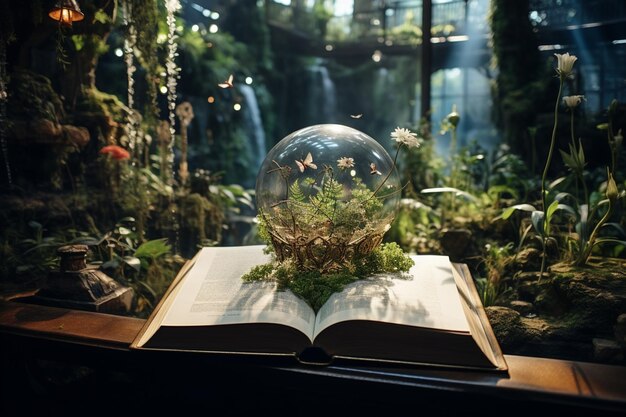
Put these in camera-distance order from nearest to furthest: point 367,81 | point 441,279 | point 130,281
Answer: point 441,279 → point 130,281 → point 367,81

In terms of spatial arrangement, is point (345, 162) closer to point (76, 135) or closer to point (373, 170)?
point (373, 170)

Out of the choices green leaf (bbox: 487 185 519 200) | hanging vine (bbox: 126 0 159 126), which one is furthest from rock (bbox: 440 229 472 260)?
hanging vine (bbox: 126 0 159 126)

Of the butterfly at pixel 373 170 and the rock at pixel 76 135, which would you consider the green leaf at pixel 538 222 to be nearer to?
the butterfly at pixel 373 170

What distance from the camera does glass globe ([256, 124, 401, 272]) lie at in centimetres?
178

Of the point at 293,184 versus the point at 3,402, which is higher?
the point at 293,184

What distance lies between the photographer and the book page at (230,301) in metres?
1.44

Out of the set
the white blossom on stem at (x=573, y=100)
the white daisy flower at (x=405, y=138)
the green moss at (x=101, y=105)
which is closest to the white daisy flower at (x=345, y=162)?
the white daisy flower at (x=405, y=138)

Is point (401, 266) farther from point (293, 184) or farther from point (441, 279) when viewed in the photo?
point (293, 184)

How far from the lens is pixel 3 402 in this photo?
1.87m

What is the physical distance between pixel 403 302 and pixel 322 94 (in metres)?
A: 11.6

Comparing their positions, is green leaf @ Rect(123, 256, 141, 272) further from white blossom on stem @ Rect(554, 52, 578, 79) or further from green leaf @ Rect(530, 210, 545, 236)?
white blossom on stem @ Rect(554, 52, 578, 79)

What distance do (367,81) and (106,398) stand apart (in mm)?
12181

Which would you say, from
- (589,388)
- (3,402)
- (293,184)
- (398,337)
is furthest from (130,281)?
(589,388)

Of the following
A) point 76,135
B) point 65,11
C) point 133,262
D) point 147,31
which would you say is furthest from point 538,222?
point 76,135
